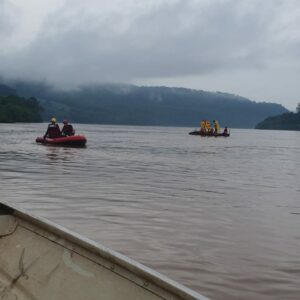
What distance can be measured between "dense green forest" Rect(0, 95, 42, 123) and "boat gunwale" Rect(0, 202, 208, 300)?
6648 inches

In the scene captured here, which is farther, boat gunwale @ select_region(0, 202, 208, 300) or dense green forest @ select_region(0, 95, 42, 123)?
dense green forest @ select_region(0, 95, 42, 123)

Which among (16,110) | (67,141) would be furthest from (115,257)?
(16,110)

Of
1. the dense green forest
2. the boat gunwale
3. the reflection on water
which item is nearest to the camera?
the boat gunwale

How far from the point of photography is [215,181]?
65.4ft

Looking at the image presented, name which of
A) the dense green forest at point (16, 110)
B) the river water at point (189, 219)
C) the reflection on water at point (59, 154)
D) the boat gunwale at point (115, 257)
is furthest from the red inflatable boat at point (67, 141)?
the dense green forest at point (16, 110)

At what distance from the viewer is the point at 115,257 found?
398 cm

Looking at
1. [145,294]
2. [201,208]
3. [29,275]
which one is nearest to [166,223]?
[201,208]

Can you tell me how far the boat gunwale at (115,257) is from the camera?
136 inches

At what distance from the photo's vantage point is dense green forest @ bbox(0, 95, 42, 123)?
16950cm

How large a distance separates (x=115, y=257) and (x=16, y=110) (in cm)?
17991

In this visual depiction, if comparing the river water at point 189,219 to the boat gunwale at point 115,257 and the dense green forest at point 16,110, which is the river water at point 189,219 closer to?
the boat gunwale at point 115,257

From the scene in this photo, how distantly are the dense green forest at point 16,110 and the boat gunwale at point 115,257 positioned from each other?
169 metres

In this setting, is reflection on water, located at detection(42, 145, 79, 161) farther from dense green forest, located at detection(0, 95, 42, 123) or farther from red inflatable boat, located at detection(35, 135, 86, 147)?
dense green forest, located at detection(0, 95, 42, 123)

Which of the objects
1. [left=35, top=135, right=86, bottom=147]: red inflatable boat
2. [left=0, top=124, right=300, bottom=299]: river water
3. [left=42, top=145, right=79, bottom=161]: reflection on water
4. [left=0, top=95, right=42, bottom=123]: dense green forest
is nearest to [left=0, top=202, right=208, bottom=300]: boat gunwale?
[left=0, top=124, right=300, bottom=299]: river water
